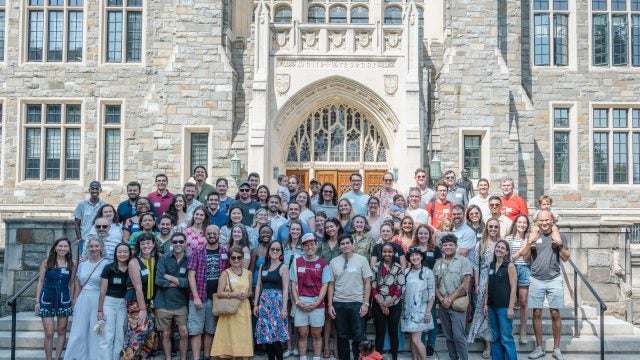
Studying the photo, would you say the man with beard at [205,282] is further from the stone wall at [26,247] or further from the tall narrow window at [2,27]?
the tall narrow window at [2,27]

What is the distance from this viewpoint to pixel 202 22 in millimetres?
15375

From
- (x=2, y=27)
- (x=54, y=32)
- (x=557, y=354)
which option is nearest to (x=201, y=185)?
(x=557, y=354)

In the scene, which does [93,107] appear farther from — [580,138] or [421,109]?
[580,138]

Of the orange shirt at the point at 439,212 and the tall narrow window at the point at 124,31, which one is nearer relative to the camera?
the orange shirt at the point at 439,212

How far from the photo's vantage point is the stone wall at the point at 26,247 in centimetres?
1006

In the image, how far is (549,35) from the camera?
1673cm

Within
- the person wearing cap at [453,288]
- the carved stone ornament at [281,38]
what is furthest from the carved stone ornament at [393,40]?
the person wearing cap at [453,288]

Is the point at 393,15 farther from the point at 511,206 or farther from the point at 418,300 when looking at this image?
the point at 418,300

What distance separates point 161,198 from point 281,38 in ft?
21.5

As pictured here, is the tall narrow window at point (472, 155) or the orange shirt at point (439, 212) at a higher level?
the tall narrow window at point (472, 155)

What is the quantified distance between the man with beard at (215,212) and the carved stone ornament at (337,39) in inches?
270

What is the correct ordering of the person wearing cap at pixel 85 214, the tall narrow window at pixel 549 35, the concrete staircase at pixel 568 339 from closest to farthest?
the concrete staircase at pixel 568 339 < the person wearing cap at pixel 85 214 < the tall narrow window at pixel 549 35

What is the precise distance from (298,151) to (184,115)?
2672 millimetres

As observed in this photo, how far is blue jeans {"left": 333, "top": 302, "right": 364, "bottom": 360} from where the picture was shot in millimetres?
7672
